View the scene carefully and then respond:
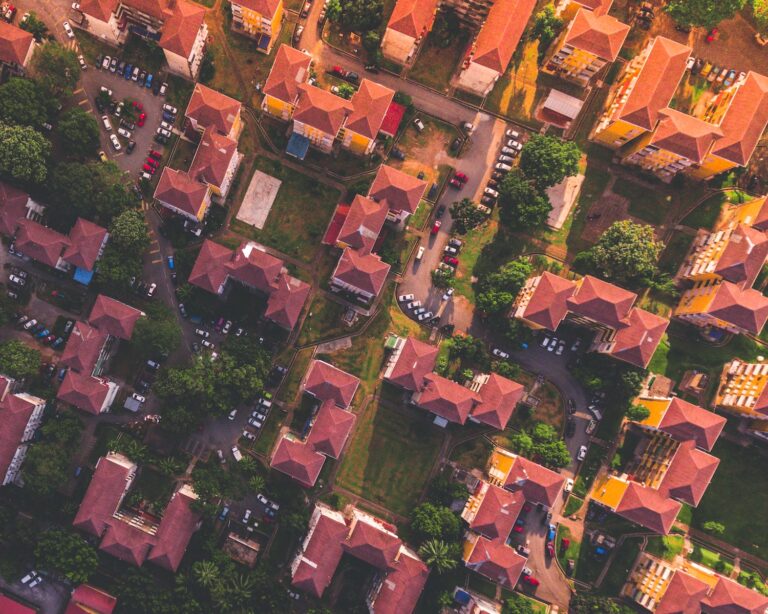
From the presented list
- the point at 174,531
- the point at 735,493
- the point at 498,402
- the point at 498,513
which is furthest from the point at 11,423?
the point at 735,493

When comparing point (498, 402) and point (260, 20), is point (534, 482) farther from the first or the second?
point (260, 20)

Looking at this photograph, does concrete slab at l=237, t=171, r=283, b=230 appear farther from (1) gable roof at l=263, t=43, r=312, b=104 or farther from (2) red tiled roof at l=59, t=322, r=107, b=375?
(2) red tiled roof at l=59, t=322, r=107, b=375

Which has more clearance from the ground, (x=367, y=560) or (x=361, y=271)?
(x=361, y=271)

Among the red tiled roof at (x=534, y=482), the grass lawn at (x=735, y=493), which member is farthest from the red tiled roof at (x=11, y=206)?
the grass lawn at (x=735, y=493)

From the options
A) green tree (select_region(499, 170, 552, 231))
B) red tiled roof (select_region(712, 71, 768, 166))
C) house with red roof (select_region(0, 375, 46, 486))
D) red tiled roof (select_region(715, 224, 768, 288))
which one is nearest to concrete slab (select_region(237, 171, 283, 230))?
green tree (select_region(499, 170, 552, 231))

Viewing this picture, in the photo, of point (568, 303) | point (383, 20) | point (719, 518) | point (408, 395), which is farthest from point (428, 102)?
point (719, 518)

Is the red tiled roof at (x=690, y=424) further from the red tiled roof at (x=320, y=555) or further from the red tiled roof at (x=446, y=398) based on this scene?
the red tiled roof at (x=320, y=555)
